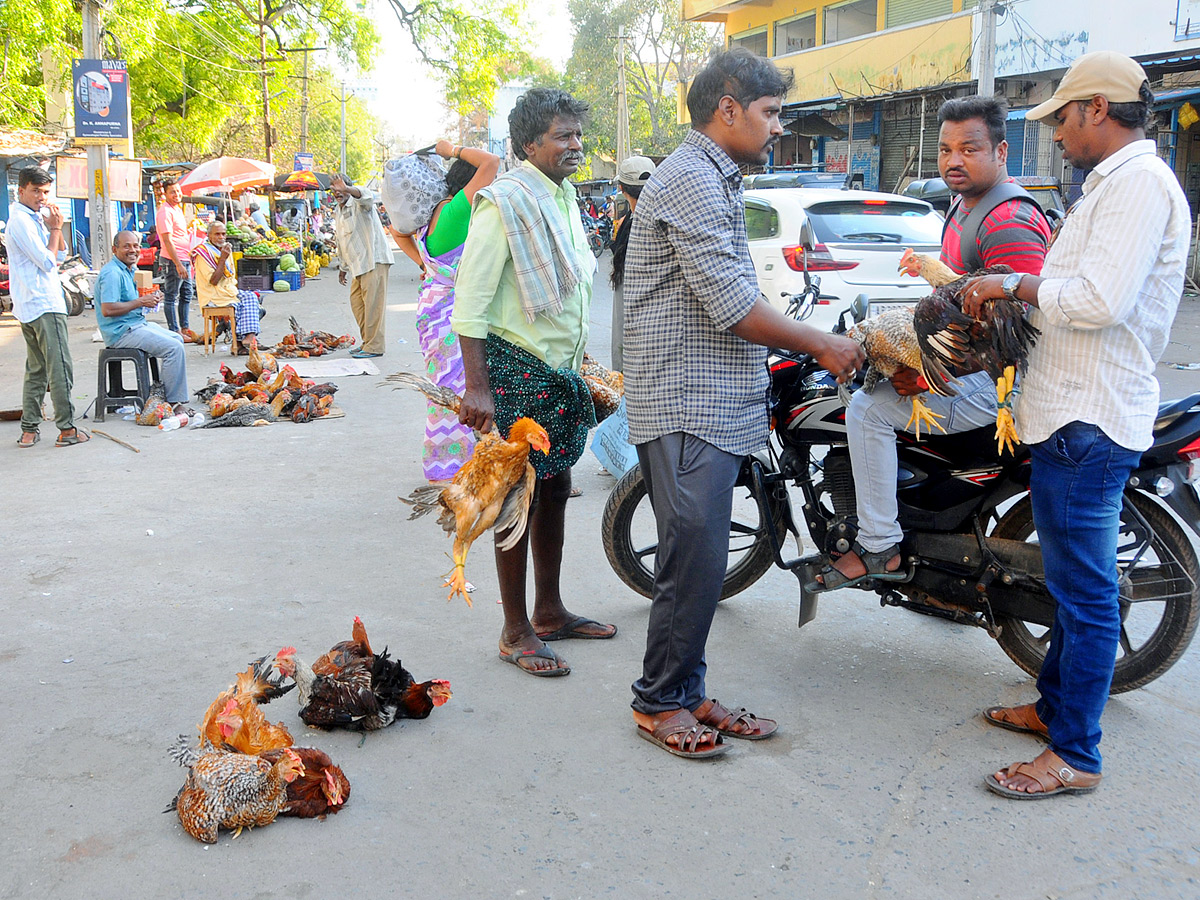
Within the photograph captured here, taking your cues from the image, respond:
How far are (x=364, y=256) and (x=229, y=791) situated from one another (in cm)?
943

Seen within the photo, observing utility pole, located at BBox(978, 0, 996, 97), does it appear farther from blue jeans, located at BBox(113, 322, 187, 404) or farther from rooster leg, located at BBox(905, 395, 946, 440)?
rooster leg, located at BBox(905, 395, 946, 440)

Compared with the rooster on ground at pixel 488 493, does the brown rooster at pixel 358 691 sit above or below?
below

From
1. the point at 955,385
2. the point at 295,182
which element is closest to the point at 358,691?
the point at 955,385

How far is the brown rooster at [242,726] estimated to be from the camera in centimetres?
295

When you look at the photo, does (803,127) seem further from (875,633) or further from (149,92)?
(875,633)

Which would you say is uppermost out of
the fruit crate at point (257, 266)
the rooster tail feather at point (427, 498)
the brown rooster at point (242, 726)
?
the fruit crate at point (257, 266)

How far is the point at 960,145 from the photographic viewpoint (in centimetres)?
354

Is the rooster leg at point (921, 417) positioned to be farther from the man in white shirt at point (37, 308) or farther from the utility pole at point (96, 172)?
the utility pole at point (96, 172)

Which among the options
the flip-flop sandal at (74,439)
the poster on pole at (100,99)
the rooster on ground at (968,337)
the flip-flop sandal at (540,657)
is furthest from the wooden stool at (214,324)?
the rooster on ground at (968,337)

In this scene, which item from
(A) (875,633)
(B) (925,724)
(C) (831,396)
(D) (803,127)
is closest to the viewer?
(B) (925,724)

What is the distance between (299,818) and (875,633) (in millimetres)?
2315

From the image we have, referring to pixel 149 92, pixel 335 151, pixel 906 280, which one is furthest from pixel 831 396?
pixel 335 151

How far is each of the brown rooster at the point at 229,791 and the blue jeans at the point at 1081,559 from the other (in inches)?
84.0

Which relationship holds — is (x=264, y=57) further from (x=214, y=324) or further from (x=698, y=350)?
(x=698, y=350)
